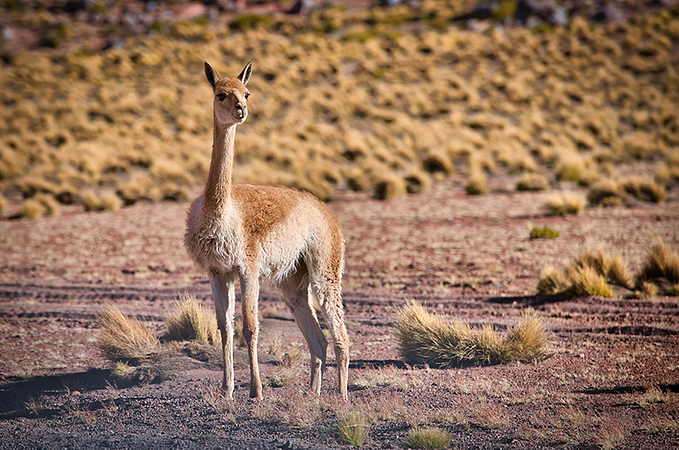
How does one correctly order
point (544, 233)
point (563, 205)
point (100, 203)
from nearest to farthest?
point (544, 233) → point (563, 205) → point (100, 203)

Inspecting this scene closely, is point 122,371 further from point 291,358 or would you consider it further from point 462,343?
point 462,343

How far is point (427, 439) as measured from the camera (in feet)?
15.2

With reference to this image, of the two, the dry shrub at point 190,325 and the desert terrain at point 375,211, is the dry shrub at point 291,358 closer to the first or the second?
the desert terrain at point 375,211

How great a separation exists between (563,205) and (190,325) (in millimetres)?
10450

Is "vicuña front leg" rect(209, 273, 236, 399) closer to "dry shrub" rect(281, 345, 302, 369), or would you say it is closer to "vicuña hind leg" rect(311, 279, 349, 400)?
"vicuña hind leg" rect(311, 279, 349, 400)

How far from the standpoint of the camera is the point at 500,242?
12820 millimetres

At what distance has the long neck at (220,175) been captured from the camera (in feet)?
17.0

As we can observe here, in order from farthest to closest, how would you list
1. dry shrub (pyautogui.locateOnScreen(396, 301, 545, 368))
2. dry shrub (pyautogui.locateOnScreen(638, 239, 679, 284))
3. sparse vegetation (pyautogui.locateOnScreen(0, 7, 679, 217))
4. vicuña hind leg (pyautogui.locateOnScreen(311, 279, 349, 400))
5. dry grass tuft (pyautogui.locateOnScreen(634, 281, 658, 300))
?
1. sparse vegetation (pyautogui.locateOnScreen(0, 7, 679, 217))
2. dry shrub (pyautogui.locateOnScreen(638, 239, 679, 284))
3. dry grass tuft (pyautogui.locateOnScreen(634, 281, 658, 300))
4. dry shrub (pyautogui.locateOnScreen(396, 301, 545, 368))
5. vicuña hind leg (pyautogui.locateOnScreen(311, 279, 349, 400))

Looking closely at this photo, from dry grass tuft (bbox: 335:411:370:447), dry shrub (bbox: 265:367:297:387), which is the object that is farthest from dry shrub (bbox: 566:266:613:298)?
dry grass tuft (bbox: 335:411:370:447)

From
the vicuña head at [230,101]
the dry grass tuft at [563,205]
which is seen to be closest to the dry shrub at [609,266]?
the dry grass tuft at [563,205]

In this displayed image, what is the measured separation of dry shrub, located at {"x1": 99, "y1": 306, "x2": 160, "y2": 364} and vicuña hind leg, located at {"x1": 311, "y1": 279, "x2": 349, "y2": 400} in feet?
7.49

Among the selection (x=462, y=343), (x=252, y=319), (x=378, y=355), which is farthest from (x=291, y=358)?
(x=462, y=343)

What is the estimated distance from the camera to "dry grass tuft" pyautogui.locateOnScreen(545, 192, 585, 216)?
49.4 ft

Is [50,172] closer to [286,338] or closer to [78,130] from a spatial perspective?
[78,130]
